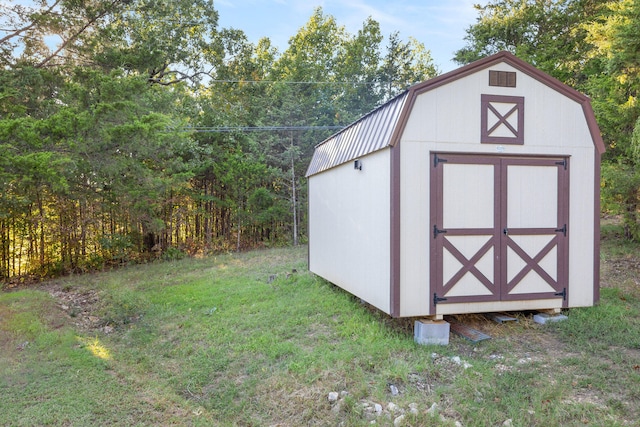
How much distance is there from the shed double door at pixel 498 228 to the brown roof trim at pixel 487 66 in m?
0.50

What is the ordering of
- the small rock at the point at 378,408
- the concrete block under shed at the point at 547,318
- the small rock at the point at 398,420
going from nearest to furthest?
the small rock at the point at 398,420 < the small rock at the point at 378,408 < the concrete block under shed at the point at 547,318

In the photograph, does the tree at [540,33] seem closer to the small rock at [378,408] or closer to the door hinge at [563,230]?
the door hinge at [563,230]

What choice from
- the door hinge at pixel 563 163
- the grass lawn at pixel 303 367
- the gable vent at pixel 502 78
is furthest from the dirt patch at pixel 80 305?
the door hinge at pixel 563 163

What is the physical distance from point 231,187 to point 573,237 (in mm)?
9931

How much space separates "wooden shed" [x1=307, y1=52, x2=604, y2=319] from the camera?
4016 mm

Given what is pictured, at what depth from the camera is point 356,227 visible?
507cm

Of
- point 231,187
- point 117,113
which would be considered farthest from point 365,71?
point 117,113

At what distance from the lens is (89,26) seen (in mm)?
9867

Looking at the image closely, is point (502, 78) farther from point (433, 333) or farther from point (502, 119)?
point (433, 333)

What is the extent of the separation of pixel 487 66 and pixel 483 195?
136cm

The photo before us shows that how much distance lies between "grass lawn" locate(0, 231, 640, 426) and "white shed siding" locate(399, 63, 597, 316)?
44cm

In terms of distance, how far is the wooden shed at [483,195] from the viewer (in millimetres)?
4016

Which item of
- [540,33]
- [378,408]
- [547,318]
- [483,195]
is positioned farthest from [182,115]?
[540,33]

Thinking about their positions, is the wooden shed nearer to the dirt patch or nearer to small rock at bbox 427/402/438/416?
small rock at bbox 427/402/438/416
